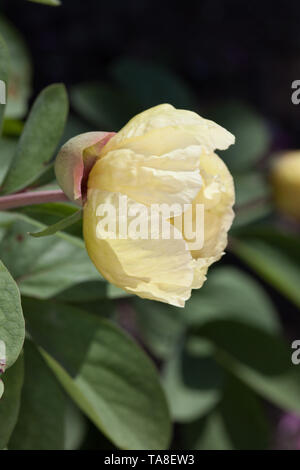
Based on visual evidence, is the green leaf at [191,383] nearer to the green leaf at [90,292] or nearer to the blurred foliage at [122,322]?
the blurred foliage at [122,322]

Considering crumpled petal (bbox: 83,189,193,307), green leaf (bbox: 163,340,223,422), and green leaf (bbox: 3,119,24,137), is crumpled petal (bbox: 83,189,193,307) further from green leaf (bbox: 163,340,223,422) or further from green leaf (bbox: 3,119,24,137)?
green leaf (bbox: 163,340,223,422)

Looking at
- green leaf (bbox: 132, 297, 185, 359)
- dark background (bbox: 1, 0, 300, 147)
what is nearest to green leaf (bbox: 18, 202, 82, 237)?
green leaf (bbox: 132, 297, 185, 359)

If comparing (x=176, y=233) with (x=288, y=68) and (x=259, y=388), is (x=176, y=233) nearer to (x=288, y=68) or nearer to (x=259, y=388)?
(x=259, y=388)

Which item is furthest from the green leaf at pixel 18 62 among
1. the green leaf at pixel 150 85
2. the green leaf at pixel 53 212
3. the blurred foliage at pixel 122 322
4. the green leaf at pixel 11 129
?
the green leaf at pixel 53 212

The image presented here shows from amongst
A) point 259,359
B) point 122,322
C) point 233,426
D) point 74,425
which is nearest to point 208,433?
point 233,426
